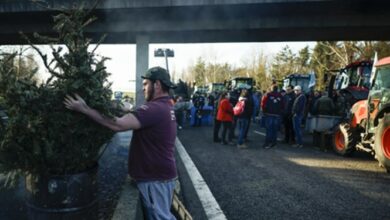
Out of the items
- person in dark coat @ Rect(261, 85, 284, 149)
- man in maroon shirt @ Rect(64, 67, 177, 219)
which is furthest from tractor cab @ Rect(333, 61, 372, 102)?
man in maroon shirt @ Rect(64, 67, 177, 219)

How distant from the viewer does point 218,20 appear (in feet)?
46.4

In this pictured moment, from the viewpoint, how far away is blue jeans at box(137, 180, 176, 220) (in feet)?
10.2

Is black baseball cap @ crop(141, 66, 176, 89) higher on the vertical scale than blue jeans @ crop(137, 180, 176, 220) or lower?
higher

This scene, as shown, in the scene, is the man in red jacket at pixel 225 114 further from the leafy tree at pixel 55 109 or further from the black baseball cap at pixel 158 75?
the leafy tree at pixel 55 109

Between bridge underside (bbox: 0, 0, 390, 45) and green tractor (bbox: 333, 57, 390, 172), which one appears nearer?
green tractor (bbox: 333, 57, 390, 172)

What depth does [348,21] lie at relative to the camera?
13.4 meters

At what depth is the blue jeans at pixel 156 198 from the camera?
3.11 meters

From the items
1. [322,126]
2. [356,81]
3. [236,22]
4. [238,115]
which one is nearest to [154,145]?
[238,115]

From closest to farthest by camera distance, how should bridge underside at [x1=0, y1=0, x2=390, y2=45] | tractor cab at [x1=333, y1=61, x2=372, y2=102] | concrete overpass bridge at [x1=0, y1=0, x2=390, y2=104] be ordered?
concrete overpass bridge at [x1=0, y1=0, x2=390, y2=104] < bridge underside at [x1=0, y1=0, x2=390, y2=45] < tractor cab at [x1=333, y1=61, x2=372, y2=102]

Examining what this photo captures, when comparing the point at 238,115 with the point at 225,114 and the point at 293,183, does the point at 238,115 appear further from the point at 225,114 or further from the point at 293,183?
the point at 293,183

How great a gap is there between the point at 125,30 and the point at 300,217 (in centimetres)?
1151

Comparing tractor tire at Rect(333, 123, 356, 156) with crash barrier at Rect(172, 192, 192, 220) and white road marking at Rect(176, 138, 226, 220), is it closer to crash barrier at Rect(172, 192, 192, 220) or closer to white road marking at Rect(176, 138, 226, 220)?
white road marking at Rect(176, 138, 226, 220)

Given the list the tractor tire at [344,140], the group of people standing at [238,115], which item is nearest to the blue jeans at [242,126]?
the group of people standing at [238,115]

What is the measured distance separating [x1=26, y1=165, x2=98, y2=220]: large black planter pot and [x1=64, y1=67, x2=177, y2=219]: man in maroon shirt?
1.51 ft
